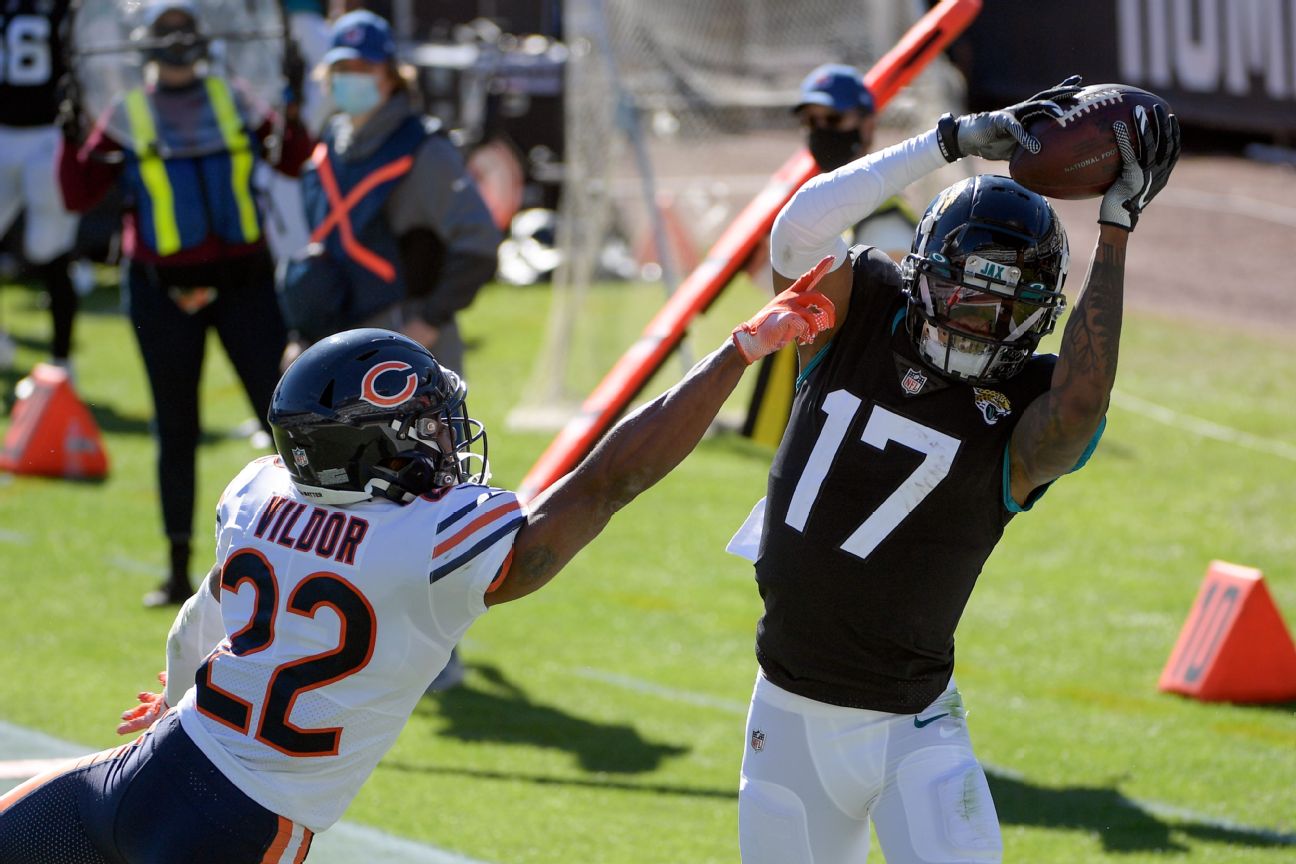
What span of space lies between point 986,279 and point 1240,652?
3414mm

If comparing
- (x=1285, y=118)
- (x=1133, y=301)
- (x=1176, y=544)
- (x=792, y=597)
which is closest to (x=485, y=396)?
(x=1176, y=544)

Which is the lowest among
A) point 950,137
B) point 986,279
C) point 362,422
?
point 362,422

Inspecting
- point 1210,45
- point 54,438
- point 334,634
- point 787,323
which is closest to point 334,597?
point 334,634

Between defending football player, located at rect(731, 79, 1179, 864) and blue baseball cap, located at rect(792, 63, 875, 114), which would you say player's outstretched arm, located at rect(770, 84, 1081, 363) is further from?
blue baseball cap, located at rect(792, 63, 875, 114)

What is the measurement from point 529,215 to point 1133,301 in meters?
5.23

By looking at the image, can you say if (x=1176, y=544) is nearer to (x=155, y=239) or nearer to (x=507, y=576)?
(x=155, y=239)

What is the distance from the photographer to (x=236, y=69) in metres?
7.37

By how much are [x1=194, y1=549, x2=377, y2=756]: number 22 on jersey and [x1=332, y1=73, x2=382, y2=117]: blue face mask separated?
11.7 ft

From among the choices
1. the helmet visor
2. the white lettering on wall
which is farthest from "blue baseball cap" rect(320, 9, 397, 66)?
the white lettering on wall

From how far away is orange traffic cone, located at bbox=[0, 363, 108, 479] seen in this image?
877 centimetres

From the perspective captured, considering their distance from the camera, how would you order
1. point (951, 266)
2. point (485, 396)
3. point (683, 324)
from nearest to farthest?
point (951, 266), point (683, 324), point (485, 396)

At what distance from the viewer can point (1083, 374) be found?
114 inches

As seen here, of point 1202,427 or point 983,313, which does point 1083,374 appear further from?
point 1202,427

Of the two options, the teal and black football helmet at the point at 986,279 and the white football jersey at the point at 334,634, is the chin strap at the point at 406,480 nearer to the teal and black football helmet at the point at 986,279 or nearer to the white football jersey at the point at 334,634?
the white football jersey at the point at 334,634
